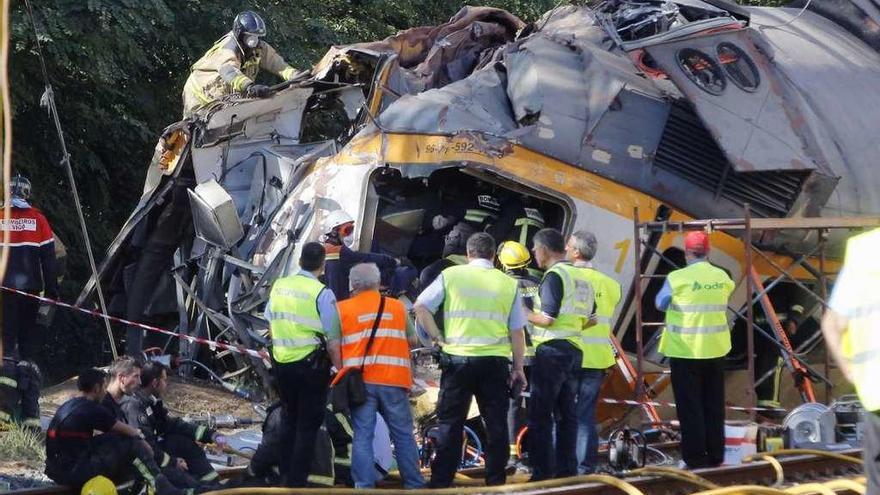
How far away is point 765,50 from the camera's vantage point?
546 inches

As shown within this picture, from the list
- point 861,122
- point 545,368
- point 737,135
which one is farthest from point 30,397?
point 861,122

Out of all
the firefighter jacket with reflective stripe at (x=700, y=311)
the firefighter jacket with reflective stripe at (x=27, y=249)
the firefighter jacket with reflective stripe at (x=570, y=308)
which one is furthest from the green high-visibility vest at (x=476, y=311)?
the firefighter jacket with reflective stripe at (x=27, y=249)

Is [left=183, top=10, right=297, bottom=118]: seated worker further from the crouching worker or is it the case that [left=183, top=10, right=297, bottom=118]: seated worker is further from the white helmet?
the crouching worker

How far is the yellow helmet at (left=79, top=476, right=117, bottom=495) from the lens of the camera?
8.97 m

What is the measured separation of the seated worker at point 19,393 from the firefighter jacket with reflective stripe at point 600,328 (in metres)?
4.37

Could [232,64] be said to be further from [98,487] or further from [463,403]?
[98,487]

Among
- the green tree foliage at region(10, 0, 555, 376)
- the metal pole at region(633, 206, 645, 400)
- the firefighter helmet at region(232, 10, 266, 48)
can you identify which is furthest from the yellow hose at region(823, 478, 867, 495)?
the green tree foliage at region(10, 0, 555, 376)

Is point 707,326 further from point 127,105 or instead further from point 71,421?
point 127,105

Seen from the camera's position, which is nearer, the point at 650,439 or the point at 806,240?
the point at 650,439

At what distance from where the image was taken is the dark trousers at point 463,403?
376 inches

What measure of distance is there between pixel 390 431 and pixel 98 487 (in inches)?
75.4

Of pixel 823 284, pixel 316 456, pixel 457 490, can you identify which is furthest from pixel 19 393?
pixel 823 284

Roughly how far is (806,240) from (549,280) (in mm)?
4406

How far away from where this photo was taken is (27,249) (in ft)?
39.8
